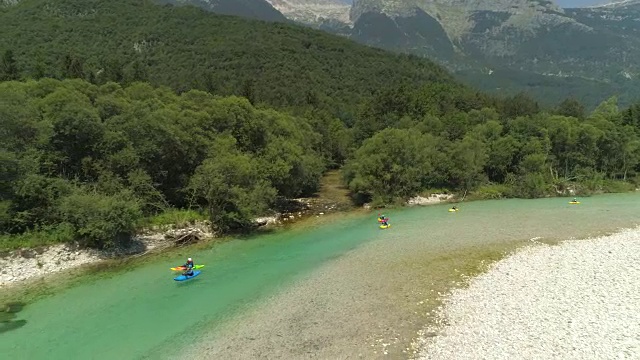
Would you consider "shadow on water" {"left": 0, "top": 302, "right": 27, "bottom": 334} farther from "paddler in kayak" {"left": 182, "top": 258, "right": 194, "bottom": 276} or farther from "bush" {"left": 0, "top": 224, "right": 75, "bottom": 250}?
"paddler in kayak" {"left": 182, "top": 258, "right": 194, "bottom": 276}

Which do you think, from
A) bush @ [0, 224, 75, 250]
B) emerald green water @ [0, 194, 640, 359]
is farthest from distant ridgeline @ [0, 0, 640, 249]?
emerald green water @ [0, 194, 640, 359]

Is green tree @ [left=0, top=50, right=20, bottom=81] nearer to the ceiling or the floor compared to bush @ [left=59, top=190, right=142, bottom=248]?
nearer to the ceiling

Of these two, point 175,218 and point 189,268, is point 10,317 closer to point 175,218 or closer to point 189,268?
point 189,268

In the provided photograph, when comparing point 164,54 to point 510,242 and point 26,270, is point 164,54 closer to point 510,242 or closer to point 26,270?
point 26,270

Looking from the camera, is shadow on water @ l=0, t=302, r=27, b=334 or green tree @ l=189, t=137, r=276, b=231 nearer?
shadow on water @ l=0, t=302, r=27, b=334

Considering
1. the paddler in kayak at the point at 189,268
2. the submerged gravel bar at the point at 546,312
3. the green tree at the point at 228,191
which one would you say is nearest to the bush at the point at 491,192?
the submerged gravel bar at the point at 546,312

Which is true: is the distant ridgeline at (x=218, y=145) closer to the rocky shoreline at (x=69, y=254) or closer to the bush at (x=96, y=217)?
the bush at (x=96, y=217)

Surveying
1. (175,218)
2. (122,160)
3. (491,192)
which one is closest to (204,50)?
(491,192)
